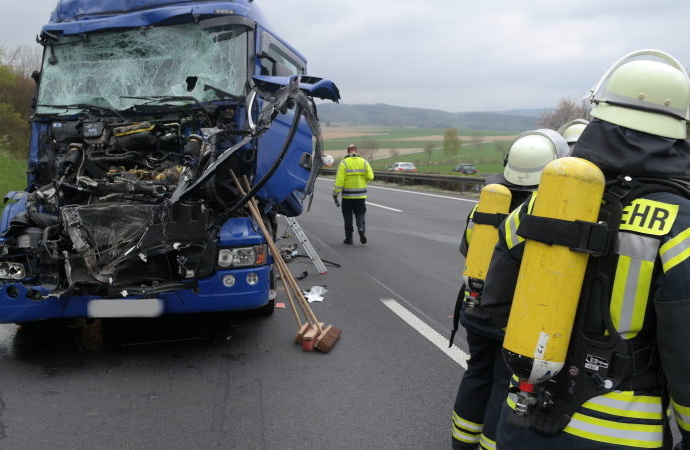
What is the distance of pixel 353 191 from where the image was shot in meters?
10.7

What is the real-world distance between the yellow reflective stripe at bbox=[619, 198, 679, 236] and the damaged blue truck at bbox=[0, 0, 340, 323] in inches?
125

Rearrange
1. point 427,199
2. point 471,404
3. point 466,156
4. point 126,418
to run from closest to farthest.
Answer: point 471,404 → point 126,418 → point 427,199 → point 466,156

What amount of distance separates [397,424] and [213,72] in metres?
3.60

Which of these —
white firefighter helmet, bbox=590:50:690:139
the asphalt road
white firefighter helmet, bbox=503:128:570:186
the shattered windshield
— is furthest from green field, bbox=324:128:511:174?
white firefighter helmet, bbox=590:50:690:139

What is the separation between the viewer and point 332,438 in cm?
338

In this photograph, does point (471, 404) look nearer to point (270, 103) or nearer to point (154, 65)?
point (270, 103)

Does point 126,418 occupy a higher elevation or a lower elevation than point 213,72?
lower

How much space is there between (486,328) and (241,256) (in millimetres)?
2375

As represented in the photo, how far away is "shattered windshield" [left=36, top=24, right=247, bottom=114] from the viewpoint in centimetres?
544

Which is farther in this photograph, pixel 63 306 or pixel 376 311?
pixel 376 311

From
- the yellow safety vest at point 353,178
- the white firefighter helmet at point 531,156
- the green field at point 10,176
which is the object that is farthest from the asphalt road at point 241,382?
the green field at point 10,176

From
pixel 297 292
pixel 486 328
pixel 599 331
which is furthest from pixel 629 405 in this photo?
pixel 297 292

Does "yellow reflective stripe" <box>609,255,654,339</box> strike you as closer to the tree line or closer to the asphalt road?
the asphalt road

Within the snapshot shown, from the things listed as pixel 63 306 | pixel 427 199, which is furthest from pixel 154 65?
pixel 427 199
